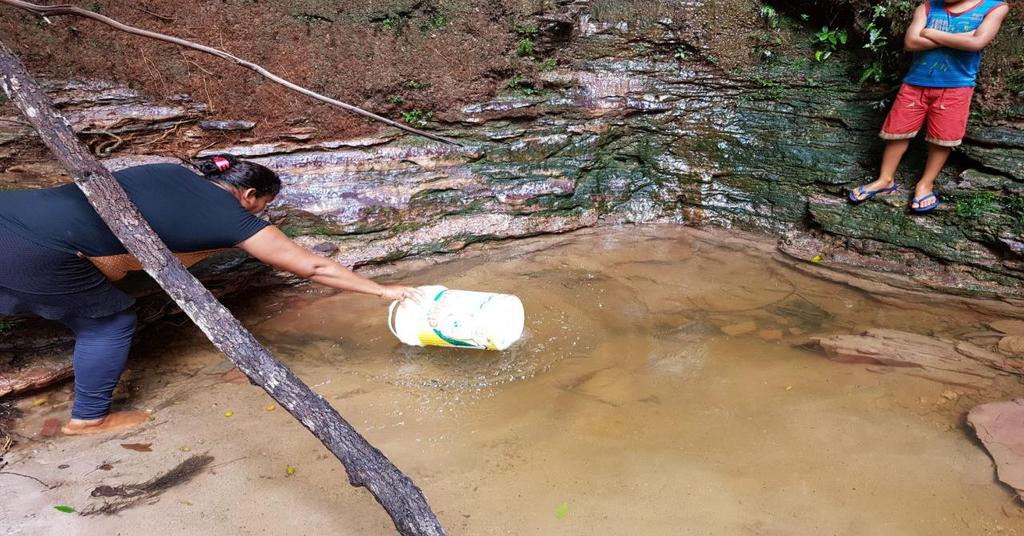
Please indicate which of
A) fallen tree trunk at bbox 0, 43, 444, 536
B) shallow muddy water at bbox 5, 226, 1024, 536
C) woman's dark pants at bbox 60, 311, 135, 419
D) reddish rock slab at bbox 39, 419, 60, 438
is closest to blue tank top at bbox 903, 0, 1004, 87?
shallow muddy water at bbox 5, 226, 1024, 536

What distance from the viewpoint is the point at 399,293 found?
282cm

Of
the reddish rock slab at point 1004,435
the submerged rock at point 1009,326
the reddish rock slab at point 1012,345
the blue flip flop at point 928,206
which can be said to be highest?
the blue flip flop at point 928,206

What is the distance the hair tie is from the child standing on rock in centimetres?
421

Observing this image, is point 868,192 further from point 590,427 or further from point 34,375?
point 34,375

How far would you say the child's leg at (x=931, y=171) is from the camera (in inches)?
159

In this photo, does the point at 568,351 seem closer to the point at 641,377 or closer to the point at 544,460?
the point at 641,377

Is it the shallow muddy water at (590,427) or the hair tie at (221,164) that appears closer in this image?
the shallow muddy water at (590,427)

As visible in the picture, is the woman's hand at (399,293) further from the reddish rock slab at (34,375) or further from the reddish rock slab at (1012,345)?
the reddish rock slab at (1012,345)

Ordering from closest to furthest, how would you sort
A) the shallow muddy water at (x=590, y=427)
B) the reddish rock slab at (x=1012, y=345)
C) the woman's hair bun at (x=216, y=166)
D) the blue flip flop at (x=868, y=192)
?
the shallow muddy water at (x=590, y=427) → the woman's hair bun at (x=216, y=166) → the reddish rock slab at (x=1012, y=345) → the blue flip flop at (x=868, y=192)

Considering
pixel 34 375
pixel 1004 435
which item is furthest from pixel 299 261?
pixel 1004 435

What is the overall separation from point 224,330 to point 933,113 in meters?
4.51

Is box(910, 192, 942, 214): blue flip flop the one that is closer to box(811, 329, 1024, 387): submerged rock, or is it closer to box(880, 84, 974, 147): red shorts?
box(880, 84, 974, 147): red shorts

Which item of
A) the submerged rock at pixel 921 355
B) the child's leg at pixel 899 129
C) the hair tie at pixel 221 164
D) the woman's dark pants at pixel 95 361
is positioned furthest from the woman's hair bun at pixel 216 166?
the child's leg at pixel 899 129

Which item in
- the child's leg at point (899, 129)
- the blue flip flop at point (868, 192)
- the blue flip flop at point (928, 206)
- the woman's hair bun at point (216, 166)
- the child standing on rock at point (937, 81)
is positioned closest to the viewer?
the woman's hair bun at point (216, 166)
